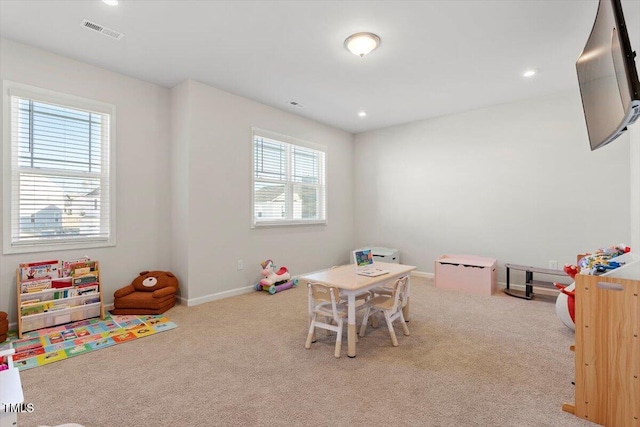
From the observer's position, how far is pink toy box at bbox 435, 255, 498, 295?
4.27m

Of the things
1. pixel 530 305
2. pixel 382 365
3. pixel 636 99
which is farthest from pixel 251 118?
pixel 530 305

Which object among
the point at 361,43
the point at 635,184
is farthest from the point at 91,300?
the point at 635,184

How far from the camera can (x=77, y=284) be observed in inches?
127

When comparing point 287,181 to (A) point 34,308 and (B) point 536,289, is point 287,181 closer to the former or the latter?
(A) point 34,308

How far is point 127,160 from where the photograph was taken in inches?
147

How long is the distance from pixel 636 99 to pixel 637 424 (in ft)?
5.24

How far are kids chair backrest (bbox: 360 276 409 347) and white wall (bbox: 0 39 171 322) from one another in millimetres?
2751

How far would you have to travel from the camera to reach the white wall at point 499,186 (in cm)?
404

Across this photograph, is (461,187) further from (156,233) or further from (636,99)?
(156,233)

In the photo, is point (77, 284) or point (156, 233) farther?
point (156, 233)

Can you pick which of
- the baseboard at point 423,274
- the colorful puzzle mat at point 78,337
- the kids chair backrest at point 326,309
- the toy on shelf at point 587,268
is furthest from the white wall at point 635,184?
the colorful puzzle mat at point 78,337

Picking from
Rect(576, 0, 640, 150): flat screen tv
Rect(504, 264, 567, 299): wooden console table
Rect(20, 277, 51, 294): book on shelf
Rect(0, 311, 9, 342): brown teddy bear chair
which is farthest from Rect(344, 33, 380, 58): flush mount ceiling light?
Rect(0, 311, 9, 342): brown teddy bear chair

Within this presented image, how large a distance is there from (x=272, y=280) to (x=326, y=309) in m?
1.89

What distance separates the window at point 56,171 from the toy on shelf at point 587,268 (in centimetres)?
442
